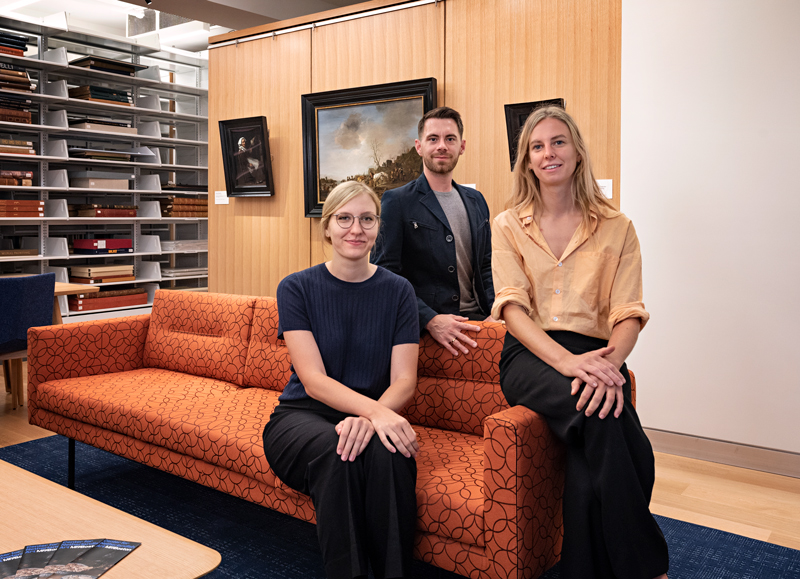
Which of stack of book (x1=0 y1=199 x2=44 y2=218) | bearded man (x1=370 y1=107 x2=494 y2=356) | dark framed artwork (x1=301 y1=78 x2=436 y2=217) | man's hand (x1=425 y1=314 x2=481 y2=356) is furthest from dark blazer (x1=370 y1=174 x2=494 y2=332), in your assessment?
stack of book (x1=0 y1=199 x2=44 y2=218)

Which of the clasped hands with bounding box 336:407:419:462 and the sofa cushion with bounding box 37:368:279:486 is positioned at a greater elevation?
the clasped hands with bounding box 336:407:419:462

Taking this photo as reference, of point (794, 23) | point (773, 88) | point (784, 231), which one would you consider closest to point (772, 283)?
point (784, 231)

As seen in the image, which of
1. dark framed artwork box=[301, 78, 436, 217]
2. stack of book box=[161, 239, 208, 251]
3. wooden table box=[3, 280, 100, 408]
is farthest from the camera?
stack of book box=[161, 239, 208, 251]

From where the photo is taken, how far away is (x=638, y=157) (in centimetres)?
378

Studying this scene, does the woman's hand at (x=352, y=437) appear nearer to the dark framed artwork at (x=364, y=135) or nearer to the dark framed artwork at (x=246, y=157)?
the dark framed artwork at (x=364, y=135)

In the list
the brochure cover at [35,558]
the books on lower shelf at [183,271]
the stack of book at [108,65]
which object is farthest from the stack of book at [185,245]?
the brochure cover at [35,558]

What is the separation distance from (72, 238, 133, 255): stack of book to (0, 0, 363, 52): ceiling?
2.07 m

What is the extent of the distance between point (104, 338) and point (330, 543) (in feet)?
7.31

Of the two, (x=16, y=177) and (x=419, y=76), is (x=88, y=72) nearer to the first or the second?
(x=16, y=177)

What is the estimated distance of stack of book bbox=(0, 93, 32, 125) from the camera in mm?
5922

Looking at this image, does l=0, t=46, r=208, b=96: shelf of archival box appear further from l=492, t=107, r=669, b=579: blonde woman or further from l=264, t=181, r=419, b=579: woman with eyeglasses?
l=492, t=107, r=669, b=579: blonde woman

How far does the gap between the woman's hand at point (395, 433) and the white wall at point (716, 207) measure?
225cm

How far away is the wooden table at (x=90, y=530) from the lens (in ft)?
4.82

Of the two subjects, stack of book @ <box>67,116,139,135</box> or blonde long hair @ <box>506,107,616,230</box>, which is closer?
blonde long hair @ <box>506,107,616,230</box>
